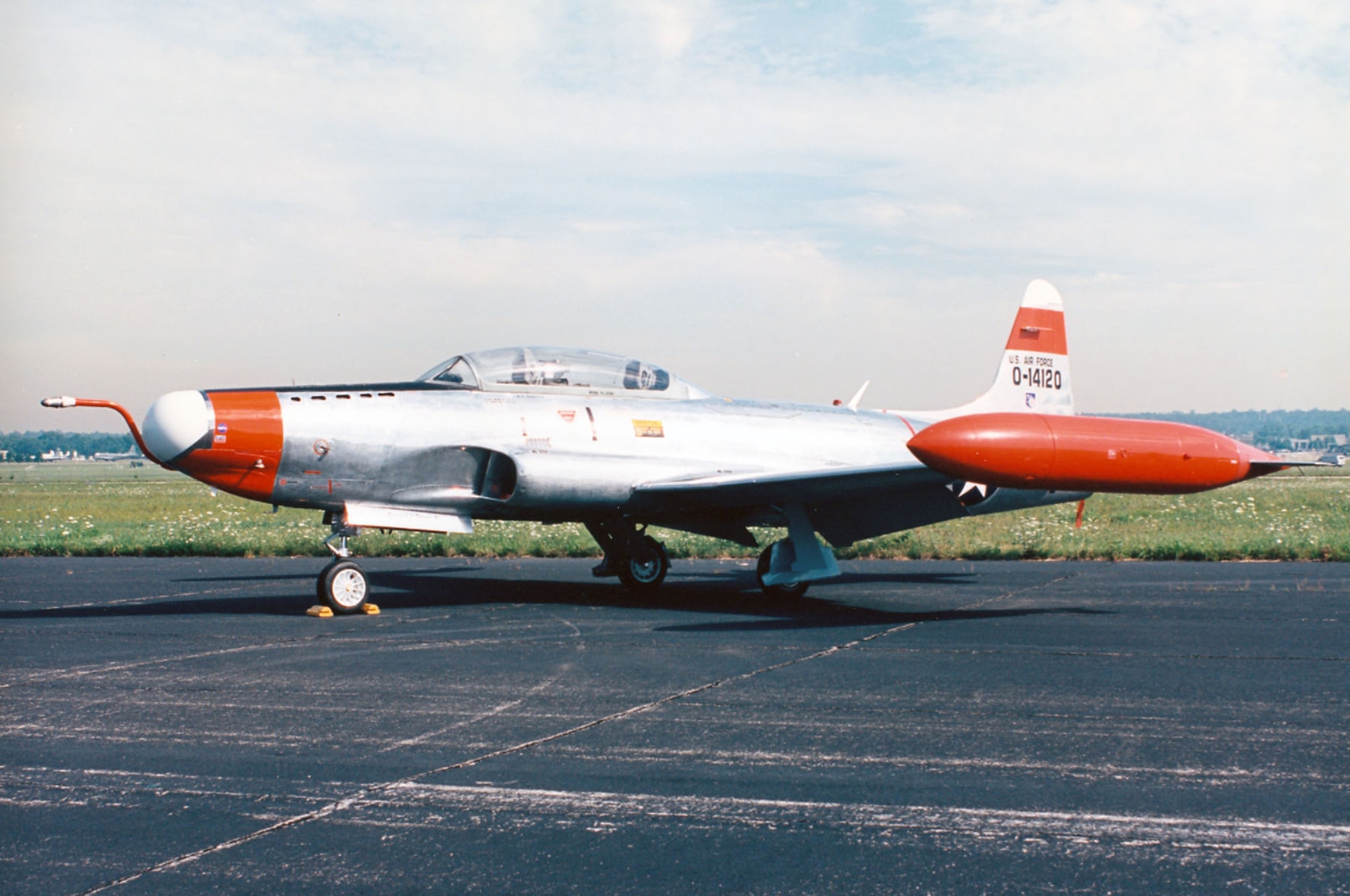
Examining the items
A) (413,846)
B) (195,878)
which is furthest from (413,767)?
(195,878)

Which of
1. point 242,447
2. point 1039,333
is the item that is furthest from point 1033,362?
point 242,447

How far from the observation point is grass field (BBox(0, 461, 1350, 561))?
19531mm

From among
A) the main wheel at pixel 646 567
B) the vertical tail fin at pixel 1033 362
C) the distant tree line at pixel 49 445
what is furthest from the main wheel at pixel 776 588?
the distant tree line at pixel 49 445

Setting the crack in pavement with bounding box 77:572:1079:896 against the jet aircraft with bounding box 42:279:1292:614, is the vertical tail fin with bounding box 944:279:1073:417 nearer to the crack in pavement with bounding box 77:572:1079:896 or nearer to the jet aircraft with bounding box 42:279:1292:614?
the jet aircraft with bounding box 42:279:1292:614

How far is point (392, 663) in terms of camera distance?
28.2ft

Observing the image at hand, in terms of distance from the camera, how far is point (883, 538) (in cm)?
2317

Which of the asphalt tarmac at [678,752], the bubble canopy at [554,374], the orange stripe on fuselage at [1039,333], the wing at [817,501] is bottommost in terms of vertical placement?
the asphalt tarmac at [678,752]

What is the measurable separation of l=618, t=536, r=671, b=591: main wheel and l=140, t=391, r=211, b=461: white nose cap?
→ 5.41 meters

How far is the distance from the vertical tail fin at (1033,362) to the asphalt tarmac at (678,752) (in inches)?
234

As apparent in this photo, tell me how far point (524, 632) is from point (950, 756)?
549cm

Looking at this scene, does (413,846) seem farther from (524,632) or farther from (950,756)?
(524,632)

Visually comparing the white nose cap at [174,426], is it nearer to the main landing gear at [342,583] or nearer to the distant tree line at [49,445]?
the main landing gear at [342,583]

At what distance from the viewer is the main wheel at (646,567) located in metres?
14.1

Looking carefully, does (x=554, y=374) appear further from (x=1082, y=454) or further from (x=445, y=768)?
(x=445, y=768)
